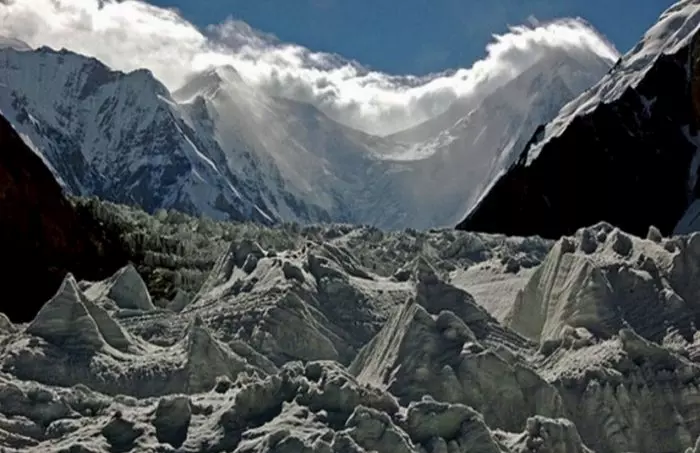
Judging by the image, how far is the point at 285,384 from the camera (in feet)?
97.7

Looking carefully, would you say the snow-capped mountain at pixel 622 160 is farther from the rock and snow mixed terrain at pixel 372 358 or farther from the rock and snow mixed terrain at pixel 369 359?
the rock and snow mixed terrain at pixel 369 359

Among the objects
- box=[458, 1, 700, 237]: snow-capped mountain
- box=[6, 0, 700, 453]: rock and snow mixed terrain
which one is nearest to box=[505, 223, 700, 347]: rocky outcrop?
box=[6, 0, 700, 453]: rock and snow mixed terrain

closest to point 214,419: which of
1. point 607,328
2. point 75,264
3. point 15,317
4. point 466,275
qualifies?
point 607,328

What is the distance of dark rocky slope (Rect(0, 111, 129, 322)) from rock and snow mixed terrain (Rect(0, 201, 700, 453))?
2040 cm

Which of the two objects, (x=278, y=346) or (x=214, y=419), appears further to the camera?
(x=278, y=346)

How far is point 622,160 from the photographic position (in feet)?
444

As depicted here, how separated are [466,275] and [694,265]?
15922 millimetres

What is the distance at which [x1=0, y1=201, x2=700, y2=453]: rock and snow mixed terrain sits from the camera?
28672mm

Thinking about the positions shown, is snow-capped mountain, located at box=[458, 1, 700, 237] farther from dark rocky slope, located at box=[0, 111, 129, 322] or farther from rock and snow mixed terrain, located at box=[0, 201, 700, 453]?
rock and snow mixed terrain, located at box=[0, 201, 700, 453]

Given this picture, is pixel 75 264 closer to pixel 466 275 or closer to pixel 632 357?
pixel 466 275

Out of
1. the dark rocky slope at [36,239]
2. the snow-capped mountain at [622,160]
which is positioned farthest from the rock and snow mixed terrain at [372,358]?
the snow-capped mountain at [622,160]

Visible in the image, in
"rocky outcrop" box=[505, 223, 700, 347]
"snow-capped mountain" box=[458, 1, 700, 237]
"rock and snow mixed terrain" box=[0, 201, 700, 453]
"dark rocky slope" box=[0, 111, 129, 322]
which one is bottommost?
"rock and snow mixed terrain" box=[0, 201, 700, 453]

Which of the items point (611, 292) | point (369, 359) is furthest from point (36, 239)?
point (369, 359)

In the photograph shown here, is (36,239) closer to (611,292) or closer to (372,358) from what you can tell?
(611,292)
